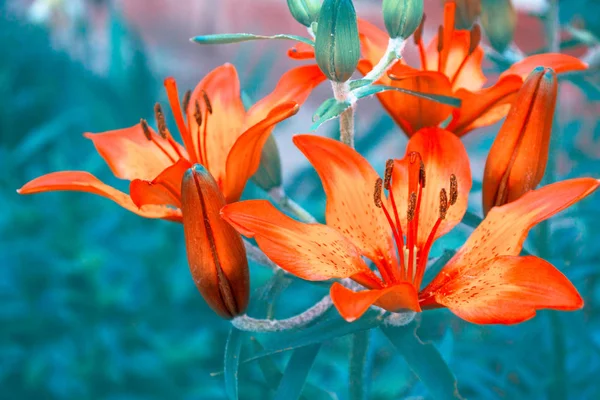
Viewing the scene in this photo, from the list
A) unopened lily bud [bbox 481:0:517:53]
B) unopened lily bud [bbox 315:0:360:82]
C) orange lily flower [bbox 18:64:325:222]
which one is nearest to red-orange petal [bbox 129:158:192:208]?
orange lily flower [bbox 18:64:325:222]

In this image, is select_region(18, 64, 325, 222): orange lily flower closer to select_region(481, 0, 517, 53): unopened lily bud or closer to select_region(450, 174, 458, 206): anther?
select_region(450, 174, 458, 206): anther

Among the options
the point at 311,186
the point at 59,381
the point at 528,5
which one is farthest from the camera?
the point at 311,186

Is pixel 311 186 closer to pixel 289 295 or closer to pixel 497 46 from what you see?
pixel 289 295

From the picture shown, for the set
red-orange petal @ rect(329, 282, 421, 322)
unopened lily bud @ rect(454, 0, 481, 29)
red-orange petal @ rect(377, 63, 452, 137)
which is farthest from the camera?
unopened lily bud @ rect(454, 0, 481, 29)

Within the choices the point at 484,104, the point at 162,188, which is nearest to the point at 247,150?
the point at 162,188

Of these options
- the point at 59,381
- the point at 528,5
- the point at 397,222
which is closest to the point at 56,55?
the point at 59,381

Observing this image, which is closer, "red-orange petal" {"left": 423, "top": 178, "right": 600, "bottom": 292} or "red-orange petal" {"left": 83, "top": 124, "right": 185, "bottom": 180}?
"red-orange petal" {"left": 423, "top": 178, "right": 600, "bottom": 292}
